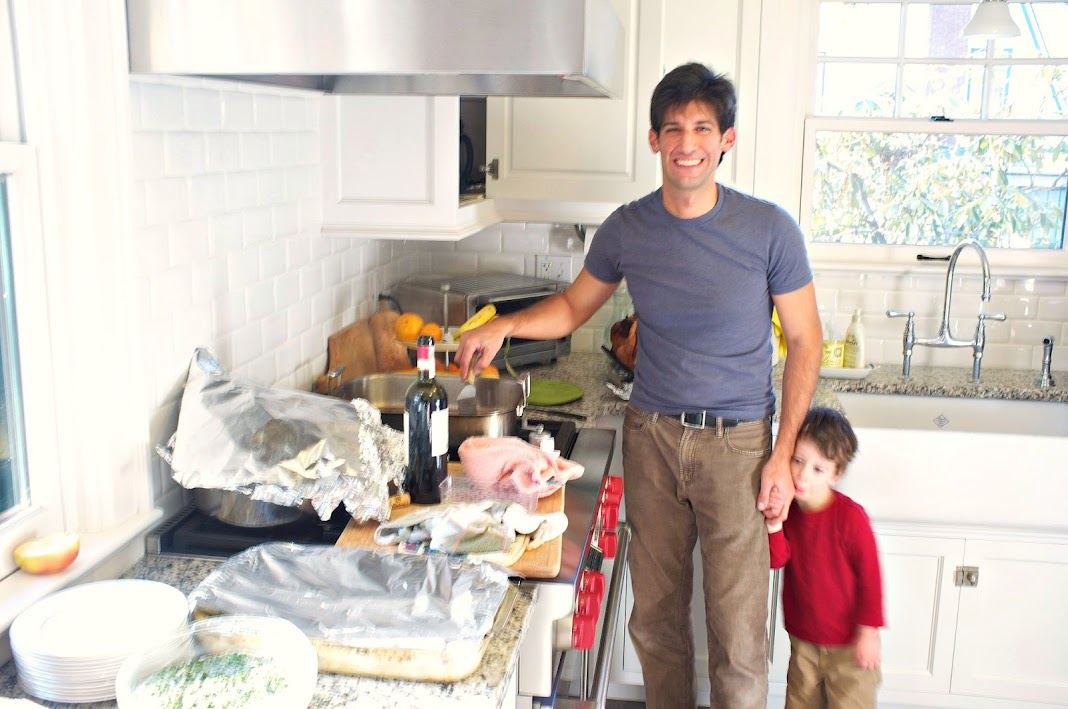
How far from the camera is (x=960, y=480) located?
9.01 ft

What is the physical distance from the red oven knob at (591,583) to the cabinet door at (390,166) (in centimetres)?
99

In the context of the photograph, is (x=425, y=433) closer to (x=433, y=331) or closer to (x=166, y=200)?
(x=166, y=200)

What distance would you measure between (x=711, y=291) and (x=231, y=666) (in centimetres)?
136

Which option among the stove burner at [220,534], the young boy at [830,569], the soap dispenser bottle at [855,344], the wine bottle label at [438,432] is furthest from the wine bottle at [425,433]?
the soap dispenser bottle at [855,344]

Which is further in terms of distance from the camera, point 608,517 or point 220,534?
point 608,517

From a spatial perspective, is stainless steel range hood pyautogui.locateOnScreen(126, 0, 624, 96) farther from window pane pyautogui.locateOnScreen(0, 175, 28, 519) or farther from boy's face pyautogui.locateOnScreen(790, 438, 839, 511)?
boy's face pyautogui.locateOnScreen(790, 438, 839, 511)

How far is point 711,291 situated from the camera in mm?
2316

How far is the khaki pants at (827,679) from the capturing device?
2.48 meters

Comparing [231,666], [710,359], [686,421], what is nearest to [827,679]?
[686,421]

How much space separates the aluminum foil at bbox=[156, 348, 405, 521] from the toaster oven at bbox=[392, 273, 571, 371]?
1.20 m

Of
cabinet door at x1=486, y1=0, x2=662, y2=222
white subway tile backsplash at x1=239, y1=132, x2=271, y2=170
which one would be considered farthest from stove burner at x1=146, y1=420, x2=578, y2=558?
cabinet door at x1=486, y1=0, x2=662, y2=222

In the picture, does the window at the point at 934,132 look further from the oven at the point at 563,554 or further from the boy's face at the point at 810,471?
the oven at the point at 563,554

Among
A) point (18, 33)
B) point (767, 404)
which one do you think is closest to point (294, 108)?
point (18, 33)

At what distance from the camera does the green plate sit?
112 inches
